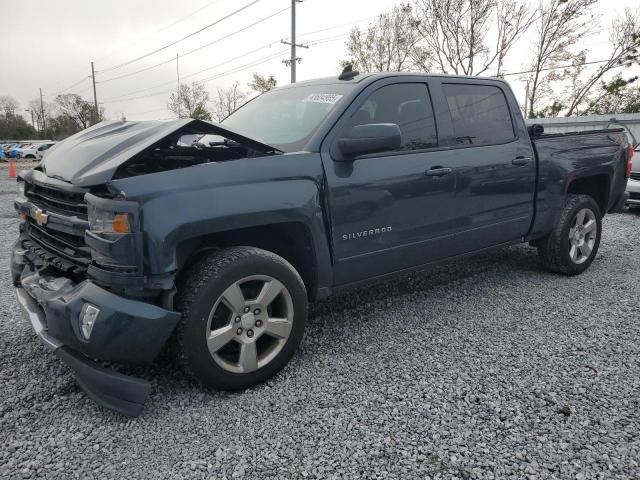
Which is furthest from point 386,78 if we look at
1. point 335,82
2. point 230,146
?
point 230,146

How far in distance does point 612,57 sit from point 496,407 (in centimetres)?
3315

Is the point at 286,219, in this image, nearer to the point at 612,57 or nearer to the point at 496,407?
the point at 496,407

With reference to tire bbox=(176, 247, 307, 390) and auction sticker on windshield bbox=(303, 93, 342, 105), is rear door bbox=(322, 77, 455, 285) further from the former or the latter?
tire bbox=(176, 247, 307, 390)

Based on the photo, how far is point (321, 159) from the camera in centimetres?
278

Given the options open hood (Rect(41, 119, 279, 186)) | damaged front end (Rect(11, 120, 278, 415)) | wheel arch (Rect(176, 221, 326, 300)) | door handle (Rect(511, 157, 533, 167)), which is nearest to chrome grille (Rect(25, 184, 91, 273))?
damaged front end (Rect(11, 120, 278, 415))

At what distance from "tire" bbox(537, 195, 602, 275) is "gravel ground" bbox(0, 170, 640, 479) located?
85 centimetres

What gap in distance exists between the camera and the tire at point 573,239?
14.5 feet

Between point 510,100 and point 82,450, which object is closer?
point 82,450

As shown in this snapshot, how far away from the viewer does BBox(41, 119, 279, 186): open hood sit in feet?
7.58

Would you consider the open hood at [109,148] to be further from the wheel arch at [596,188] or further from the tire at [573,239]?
the wheel arch at [596,188]

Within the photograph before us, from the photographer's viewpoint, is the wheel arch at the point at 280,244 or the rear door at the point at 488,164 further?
the rear door at the point at 488,164

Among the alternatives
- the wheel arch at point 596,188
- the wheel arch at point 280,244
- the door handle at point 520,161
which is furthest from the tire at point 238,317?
the wheel arch at point 596,188

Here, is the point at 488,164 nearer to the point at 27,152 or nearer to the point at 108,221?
the point at 108,221

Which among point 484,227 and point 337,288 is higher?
point 484,227
